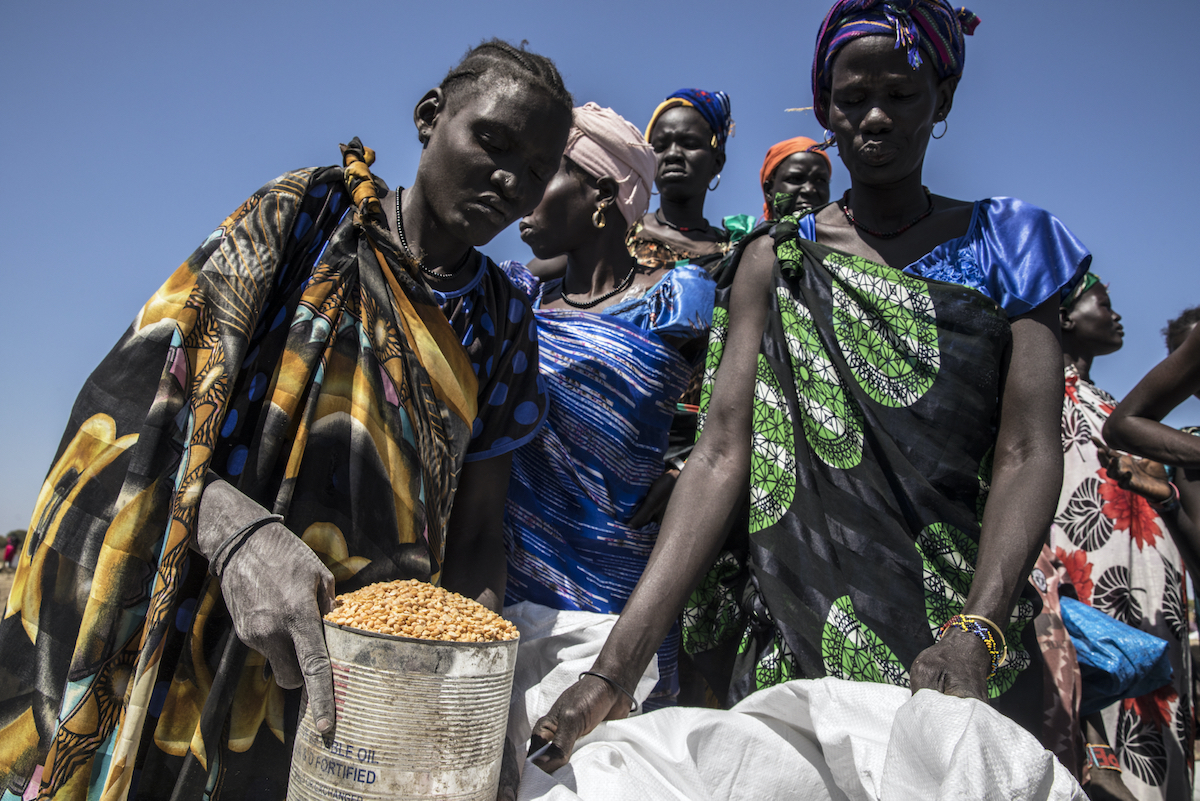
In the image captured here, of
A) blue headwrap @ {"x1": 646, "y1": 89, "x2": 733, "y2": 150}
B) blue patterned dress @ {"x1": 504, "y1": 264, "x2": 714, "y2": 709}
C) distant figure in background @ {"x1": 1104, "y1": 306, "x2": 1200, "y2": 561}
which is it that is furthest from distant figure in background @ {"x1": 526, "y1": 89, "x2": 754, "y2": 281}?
distant figure in background @ {"x1": 1104, "y1": 306, "x2": 1200, "y2": 561}

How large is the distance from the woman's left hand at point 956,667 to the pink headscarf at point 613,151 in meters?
2.31

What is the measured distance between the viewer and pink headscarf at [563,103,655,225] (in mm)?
3338

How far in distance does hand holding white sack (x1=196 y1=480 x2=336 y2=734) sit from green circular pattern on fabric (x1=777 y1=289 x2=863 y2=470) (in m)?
1.23

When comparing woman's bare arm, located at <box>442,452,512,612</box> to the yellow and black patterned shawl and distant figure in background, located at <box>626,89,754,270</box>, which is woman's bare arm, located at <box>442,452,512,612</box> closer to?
the yellow and black patterned shawl

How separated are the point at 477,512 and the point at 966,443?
4.00 feet

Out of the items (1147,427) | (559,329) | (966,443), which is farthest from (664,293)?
(1147,427)

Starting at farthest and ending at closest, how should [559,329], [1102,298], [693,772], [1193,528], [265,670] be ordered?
[1102,298] < [1193,528] < [559,329] < [265,670] < [693,772]

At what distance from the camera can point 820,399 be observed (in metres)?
2.07

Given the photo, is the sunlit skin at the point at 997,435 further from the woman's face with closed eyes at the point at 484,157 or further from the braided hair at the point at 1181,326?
the braided hair at the point at 1181,326

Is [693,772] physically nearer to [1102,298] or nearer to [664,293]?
[664,293]

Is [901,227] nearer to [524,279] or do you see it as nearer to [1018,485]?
[1018,485]

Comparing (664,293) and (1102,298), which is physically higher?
(1102,298)

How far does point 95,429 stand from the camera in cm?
154

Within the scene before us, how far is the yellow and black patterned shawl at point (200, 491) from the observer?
4.77 feet
